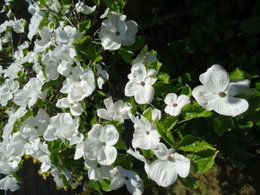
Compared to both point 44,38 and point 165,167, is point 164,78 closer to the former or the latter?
point 165,167

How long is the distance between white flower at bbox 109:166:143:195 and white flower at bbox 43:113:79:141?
24 centimetres

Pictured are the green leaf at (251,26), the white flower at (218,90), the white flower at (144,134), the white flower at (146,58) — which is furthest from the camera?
the green leaf at (251,26)

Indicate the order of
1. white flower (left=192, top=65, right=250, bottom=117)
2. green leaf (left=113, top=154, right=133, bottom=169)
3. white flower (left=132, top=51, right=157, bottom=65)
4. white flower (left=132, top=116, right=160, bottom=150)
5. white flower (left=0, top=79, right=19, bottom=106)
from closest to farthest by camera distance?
white flower (left=192, top=65, right=250, bottom=117) → white flower (left=132, top=116, right=160, bottom=150) → green leaf (left=113, top=154, right=133, bottom=169) → white flower (left=132, top=51, right=157, bottom=65) → white flower (left=0, top=79, right=19, bottom=106)

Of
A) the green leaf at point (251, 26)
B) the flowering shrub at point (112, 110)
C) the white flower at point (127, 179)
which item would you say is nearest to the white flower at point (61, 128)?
the flowering shrub at point (112, 110)

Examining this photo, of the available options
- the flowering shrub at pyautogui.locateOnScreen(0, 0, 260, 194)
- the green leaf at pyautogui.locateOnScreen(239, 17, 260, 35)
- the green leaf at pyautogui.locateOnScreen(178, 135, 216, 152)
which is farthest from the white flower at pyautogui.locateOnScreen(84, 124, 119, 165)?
the green leaf at pyautogui.locateOnScreen(239, 17, 260, 35)

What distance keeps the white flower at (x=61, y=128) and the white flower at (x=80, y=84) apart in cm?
9

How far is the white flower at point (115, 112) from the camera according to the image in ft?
3.59

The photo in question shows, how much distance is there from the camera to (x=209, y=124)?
3.41 feet

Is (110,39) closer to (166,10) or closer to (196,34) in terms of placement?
(196,34)

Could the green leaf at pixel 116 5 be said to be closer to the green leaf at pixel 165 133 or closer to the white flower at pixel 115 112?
the white flower at pixel 115 112

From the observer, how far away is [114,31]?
3.68ft

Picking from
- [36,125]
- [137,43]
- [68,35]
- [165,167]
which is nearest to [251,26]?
[137,43]

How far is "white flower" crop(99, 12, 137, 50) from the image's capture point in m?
1.11

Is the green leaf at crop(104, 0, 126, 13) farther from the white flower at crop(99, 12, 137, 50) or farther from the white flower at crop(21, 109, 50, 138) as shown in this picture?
the white flower at crop(21, 109, 50, 138)
